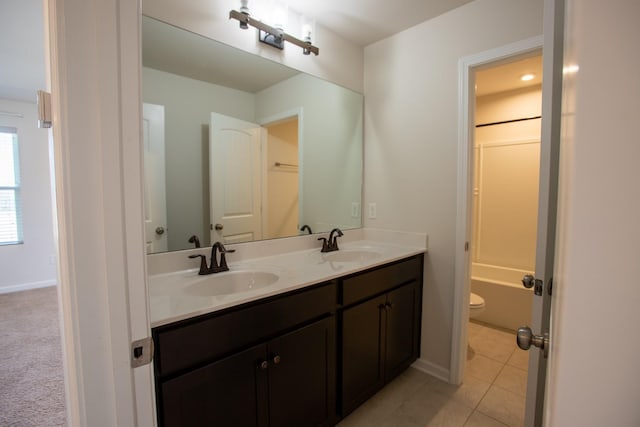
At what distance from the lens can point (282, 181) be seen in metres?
1.97

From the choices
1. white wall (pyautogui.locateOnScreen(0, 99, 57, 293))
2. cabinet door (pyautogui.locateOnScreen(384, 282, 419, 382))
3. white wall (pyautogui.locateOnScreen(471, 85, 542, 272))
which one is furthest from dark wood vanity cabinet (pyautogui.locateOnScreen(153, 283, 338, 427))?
white wall (pyautogui.locateOnScreen(0, 99, 57, 293))

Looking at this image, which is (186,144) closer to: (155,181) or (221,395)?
(155,181)

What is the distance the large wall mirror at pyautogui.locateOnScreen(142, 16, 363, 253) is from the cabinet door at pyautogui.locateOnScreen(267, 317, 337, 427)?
2.36ft

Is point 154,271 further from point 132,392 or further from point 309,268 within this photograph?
point 132,392

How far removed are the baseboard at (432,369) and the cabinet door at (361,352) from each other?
1.61 ft

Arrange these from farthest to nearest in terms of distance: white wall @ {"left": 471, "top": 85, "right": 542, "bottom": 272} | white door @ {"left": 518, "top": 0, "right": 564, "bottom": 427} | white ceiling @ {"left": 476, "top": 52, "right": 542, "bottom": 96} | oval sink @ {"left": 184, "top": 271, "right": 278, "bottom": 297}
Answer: white wall @ {"left": 471, "top": 85, "right": 542, "bottom": 272} → white ceiling @ {"left": 476, "top": 52, "right": 542, "bottom": 96} → oval sink @ {"left": 184, "top": 271, "right": 278, "bottom": 297} → white door @ {"left": 518, "top": 0, "right": 564, "bottom": 427}

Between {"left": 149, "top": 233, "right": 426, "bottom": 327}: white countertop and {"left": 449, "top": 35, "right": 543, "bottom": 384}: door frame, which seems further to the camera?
{"left": 449, "top": 35, "right": 543, "bottom": 384}: door frame

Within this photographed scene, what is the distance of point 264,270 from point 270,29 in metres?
1.38

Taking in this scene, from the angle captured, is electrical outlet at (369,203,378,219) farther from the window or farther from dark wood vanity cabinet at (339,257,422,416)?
the window

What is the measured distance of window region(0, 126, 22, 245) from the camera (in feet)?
11.7

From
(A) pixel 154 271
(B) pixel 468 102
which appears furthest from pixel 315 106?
(A) pixel 154 271

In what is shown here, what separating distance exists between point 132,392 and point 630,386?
89cm

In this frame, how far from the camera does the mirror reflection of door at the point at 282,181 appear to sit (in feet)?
6.18

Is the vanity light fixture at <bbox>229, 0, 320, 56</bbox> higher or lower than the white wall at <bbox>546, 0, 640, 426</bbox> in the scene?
higher
